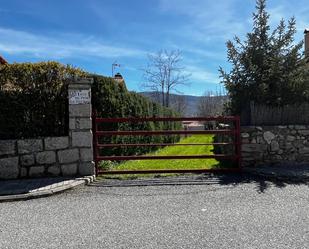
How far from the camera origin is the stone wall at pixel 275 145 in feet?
31.1

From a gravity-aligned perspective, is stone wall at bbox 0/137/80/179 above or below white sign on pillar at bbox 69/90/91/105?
below

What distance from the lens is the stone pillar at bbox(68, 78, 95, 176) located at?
856 centimetres

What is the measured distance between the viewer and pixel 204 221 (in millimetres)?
5512

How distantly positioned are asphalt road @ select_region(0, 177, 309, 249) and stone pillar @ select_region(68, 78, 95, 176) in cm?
86

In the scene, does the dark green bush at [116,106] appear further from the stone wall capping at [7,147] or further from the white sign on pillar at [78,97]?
the stone wall capping at [7,147]

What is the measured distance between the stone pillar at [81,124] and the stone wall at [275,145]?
11.6ft

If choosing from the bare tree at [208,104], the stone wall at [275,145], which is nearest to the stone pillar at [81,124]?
the stone wall at [275,145]

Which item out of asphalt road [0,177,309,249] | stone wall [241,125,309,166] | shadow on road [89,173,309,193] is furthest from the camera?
stone wall [241,125,309,166]

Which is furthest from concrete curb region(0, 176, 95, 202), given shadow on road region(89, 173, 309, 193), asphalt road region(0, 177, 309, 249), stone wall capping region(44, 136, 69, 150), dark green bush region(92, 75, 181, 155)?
dark green bush region(92, 75, 181, 155)

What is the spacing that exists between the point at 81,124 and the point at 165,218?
3605 millimetres

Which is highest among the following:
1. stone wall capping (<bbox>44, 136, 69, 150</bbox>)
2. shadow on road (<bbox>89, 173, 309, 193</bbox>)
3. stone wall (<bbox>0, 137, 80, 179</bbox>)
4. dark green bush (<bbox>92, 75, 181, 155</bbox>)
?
dark green bush (<bbox>92, 75, 181, 155</bbox>)

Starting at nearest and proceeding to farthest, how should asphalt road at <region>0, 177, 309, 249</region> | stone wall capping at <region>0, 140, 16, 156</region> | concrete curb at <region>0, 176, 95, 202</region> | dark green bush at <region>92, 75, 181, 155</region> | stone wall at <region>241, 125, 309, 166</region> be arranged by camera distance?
asphalt road at <region>0, 177, 309, 249</region>
concrete curb at <region>0, 176, 95, 202</region>
stone wall capping at <region>0, 140, 16, 156</region>
stone wall at <region>241, 125, 309, 166</region>
dark green bush at <region>92, 75, 181, 155</region>

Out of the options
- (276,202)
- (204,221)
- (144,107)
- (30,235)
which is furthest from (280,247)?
(144,107)

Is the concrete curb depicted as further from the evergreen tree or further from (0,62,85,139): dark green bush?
the evergreen tree
